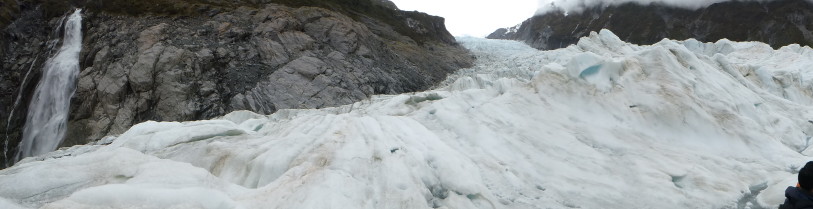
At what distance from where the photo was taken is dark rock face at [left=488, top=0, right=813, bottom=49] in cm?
11681

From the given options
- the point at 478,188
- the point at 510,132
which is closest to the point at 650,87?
the point at 510,132

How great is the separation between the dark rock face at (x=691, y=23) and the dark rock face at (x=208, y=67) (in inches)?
4713

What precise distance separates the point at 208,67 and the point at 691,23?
141 m

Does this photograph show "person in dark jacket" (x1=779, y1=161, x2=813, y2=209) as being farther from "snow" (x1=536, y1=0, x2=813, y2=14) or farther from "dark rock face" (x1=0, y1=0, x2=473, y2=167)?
"snow" (x1=536, y1=0, x2=813, y2=14)

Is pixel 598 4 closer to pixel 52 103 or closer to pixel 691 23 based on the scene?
pixel 691 23

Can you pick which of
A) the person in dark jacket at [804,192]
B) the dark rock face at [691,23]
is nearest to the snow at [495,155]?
the person in dark jacket at [804,192]

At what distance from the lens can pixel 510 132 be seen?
895 cm

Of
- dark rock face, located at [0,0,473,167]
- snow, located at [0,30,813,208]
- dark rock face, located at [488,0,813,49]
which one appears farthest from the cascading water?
dark rock face, located at [488,0,813,49]

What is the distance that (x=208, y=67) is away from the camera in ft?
81.5

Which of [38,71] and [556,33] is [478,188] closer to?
[38,71]

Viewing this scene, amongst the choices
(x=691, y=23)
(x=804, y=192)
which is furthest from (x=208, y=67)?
(x=691, y=23)

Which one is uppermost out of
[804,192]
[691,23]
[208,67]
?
[804,192]

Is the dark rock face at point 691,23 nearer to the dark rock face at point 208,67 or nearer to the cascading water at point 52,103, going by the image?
the dark rock face at point 208,67

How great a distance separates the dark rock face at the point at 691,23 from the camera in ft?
383
